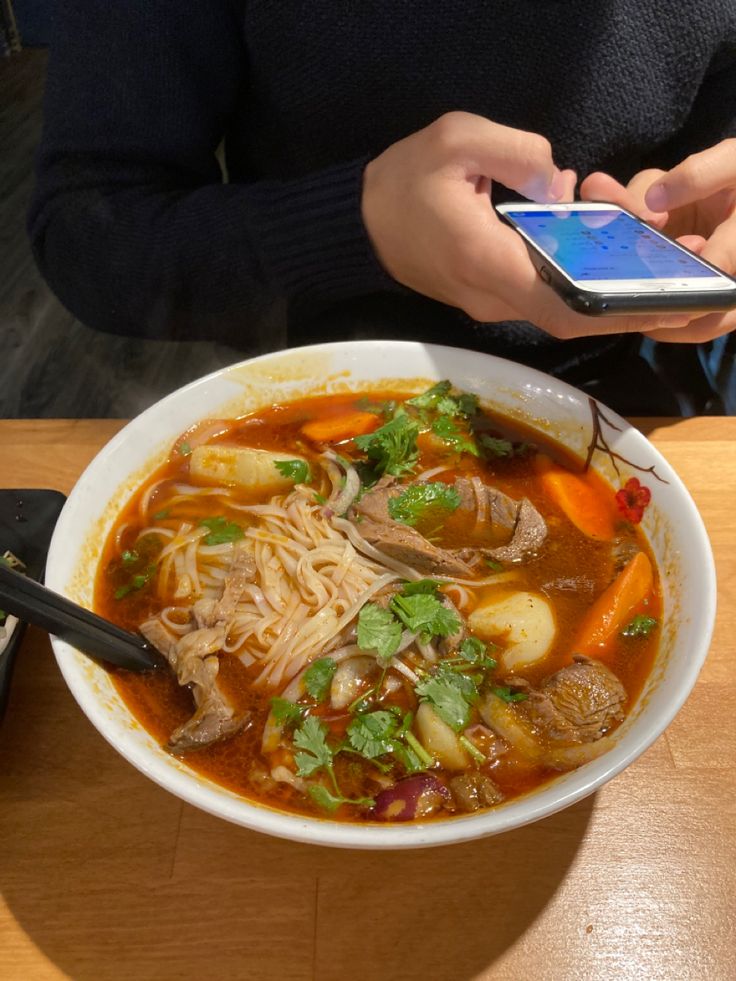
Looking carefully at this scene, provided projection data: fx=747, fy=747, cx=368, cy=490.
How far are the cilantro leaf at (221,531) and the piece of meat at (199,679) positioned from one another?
23 centimetres

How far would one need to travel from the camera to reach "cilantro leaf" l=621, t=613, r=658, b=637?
1.34 meters

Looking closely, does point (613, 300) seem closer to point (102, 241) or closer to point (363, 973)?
point (363, 973)

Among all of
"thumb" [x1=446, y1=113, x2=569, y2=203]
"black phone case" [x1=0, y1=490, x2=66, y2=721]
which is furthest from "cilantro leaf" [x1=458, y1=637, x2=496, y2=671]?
"thumb" [x1=446, y1=113, x2=569, y2=203]

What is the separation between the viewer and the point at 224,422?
1.74 metres

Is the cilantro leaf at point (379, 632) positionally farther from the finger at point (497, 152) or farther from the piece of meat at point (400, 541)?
the finger at point (497, 152)

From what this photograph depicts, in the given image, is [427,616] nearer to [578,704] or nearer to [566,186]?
[578,704]

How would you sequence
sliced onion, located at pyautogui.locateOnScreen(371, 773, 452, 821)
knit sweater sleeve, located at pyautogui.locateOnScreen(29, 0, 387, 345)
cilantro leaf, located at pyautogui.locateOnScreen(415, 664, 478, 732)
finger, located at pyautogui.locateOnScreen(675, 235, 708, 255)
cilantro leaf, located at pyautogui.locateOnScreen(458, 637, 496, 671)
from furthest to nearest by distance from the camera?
knit sweater sleeve, located at pyautogui.locateOnScreen(29, 0, 387, 345)
finger, located at pyautogui.locateOnScreen(675, 235, 708, 255)
cilantro leaf, located at pyautogui.locateOnScreen(458, 637, 496, 671)
cilantro leaf, located at pyautogui.locateOnScreen(415, 664, 478, 732)
sliced onion, located at pyautogui.locateOnScreen(371, 773, 452, 821)

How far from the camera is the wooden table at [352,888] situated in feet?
3.67

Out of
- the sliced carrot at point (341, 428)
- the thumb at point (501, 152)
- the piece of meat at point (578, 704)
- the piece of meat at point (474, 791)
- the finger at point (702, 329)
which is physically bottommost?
the piece of meat at point (474, 791)

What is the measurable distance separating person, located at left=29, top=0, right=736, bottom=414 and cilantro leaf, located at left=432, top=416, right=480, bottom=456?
266 mm

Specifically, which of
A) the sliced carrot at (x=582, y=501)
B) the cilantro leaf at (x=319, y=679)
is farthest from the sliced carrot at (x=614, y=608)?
the cilantro leaf at (x=319, y=679)

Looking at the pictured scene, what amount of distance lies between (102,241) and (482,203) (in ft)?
3.53

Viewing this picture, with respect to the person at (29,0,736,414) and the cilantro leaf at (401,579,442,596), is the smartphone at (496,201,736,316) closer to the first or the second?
the person at (29,0,736,414)

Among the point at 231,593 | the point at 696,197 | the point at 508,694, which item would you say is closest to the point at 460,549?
the point at 508,694
